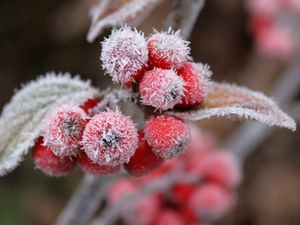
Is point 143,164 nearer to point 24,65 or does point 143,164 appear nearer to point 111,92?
point 111,92

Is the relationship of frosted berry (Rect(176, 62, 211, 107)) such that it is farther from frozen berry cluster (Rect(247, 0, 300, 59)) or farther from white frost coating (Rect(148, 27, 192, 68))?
frozen berry cluster (Rect(247, 0, 300, 59))

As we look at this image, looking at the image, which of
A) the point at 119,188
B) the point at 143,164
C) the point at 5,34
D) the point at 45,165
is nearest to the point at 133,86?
the point at 143,164

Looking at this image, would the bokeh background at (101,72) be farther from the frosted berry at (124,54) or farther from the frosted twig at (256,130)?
the frosted berry at (124,54)

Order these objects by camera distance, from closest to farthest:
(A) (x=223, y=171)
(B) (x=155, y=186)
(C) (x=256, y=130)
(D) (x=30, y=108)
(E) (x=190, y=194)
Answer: (D) (x=30, y=108) < (B) (x=155, y=186) < (A) (x=223, y=171) < (E) (x=190, y=194) < (C) (x=256, y=130)

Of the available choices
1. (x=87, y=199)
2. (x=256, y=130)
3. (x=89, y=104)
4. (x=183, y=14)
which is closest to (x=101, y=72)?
(x=256, y=130)

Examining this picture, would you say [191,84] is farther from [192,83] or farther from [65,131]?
[65,131]

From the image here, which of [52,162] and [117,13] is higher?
[117,13]

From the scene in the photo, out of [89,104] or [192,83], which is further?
[89,104]
